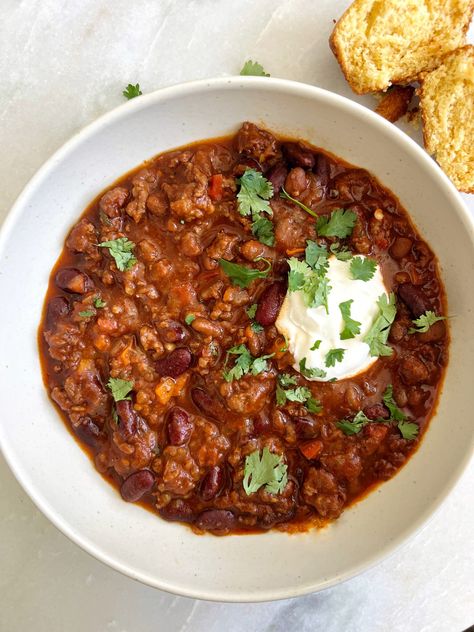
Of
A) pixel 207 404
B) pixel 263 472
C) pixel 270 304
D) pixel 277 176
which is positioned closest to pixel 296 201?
pixel 277 176

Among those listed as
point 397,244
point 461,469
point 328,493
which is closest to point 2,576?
point 328,493

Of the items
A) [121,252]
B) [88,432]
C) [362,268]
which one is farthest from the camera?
[88,432]

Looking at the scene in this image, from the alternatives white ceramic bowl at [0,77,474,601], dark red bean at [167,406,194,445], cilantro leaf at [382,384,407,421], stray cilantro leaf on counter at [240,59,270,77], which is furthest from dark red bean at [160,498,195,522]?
stray cilantro leaf on counter at [240,59,270,77]

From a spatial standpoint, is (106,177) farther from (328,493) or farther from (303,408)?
(328,493)

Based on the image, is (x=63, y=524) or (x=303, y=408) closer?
(x=63, y=524)

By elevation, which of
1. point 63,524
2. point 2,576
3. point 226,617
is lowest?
point 2,576

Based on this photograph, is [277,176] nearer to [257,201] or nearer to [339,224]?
[257,201]
